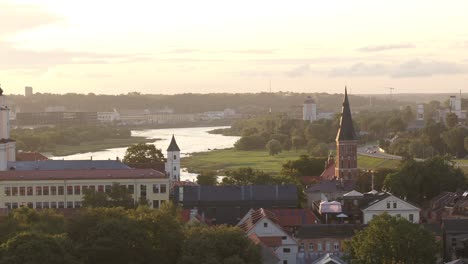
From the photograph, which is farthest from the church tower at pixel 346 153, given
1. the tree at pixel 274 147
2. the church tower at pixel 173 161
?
the tree at pixel 274 147

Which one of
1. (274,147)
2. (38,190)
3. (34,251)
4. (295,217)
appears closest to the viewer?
(34,251)

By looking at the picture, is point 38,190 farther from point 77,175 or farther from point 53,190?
point 77,175

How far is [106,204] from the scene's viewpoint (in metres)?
47.3

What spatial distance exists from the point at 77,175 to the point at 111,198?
6.18 metres

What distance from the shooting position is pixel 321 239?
1652 inches

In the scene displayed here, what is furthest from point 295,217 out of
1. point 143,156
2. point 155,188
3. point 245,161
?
point 245,161

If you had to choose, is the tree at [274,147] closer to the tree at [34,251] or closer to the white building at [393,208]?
the white building at [393,208]

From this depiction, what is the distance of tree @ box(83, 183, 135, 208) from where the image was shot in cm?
4719

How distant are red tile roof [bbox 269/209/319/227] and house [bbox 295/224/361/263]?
201cm

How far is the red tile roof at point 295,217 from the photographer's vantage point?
147 ft

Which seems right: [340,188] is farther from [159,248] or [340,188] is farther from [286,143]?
[286,143]

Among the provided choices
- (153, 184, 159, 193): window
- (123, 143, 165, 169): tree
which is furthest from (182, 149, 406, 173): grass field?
(153, 184, 159, 193): window

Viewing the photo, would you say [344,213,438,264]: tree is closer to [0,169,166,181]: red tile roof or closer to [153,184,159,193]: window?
[153,184,159,193]: window

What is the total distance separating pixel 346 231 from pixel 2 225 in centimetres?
1446
